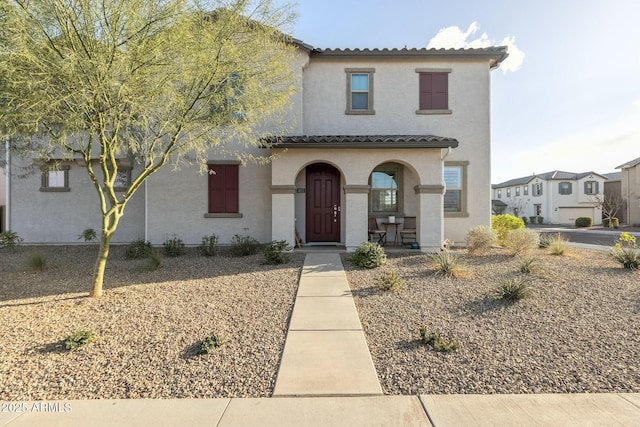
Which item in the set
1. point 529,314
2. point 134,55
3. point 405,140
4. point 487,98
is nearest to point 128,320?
point 134,55

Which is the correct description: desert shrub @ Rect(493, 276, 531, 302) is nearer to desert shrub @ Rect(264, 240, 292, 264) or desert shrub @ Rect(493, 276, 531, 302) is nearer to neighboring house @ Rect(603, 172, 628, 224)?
desert shrub @ Rect(264, 240, 292, 264)

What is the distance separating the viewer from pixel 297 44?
10.4 m

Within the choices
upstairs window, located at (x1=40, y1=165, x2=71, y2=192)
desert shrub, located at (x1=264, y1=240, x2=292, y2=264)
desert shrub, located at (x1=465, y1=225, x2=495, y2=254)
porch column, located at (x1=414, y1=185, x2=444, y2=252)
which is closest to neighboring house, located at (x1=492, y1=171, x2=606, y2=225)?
desert shrub, located at (x1=465, y1=225, x2=495, y2=254)

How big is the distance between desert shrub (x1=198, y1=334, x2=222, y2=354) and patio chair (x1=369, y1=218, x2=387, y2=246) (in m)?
6.81

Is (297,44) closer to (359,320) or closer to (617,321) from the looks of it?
(359,320)

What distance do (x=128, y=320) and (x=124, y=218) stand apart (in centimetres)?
752

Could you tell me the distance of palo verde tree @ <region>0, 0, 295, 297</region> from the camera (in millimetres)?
4488

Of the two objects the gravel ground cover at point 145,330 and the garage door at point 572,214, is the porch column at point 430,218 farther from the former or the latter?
the garage door at point 572,214

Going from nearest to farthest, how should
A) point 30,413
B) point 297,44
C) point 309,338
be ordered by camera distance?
point 30,413
point 309,338
point 297,44

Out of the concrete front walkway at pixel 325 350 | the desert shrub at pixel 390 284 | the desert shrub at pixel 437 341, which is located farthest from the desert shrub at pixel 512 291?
the concrete front walkway at pixel 325 350

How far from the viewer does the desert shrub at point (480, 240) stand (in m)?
9.07

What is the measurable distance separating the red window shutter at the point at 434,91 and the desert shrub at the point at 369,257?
609 cm

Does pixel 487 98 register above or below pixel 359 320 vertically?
above

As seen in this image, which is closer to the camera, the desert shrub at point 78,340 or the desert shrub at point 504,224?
the desert shrub at point 78,340
